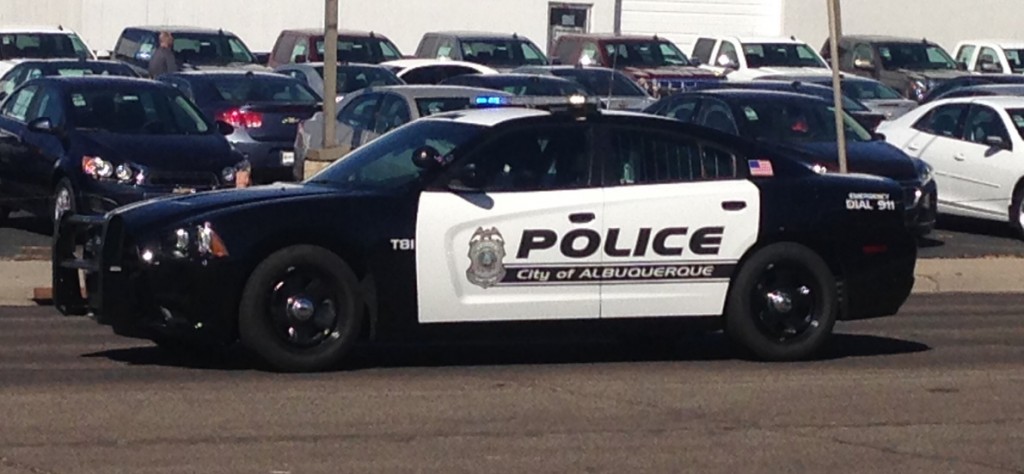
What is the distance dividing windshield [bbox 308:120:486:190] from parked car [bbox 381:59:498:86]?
2018 centimetres

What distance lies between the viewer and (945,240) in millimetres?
21438

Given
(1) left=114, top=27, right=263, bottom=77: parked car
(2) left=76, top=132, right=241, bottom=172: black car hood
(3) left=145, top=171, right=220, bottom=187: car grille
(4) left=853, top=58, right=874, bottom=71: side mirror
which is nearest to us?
(3) left=145, top=171, right=220, bottom=187: car grille

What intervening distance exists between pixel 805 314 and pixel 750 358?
0.40 meters

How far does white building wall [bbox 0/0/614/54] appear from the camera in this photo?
4300cm

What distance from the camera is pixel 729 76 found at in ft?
115

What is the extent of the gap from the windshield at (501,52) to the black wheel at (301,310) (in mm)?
26197

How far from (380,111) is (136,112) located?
9.80ft

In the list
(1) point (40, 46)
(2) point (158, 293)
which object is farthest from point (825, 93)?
(2) point (158, 293)

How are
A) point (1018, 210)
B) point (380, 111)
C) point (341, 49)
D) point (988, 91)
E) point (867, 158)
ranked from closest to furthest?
point (867, 158), point (1018, 210), point (380, 111), point (988, 91), point (341, 49)

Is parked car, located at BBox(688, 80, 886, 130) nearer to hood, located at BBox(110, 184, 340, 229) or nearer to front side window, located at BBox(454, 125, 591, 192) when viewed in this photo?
front side window, located at BBox(454, 125, 591, 192)

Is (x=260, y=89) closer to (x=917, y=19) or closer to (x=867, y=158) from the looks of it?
(x=867, y=158)

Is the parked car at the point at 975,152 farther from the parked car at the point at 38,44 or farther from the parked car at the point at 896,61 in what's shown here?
the parked car at the point at 38,44

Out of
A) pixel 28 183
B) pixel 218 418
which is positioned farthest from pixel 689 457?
pixel 28 183

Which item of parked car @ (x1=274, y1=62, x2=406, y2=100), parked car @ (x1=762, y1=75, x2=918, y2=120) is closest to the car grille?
parked car @ (x1=274, y1=62, x2=406, y2=100)
